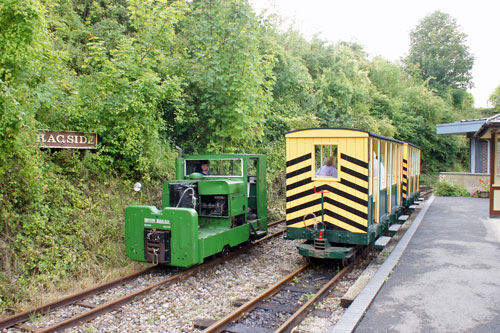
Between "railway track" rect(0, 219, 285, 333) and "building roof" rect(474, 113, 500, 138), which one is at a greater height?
"building roof" rect(474, 113, 500, 138)

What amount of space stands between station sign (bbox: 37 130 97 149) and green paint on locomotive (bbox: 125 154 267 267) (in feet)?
6.39

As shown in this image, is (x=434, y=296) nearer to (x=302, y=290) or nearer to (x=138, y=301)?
(x=302, y=290)

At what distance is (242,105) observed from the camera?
10.5m

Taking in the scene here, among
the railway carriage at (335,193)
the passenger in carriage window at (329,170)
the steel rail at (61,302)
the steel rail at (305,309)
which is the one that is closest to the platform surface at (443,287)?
the steel rail at (305,309)

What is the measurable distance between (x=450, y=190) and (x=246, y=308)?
56.9 ft

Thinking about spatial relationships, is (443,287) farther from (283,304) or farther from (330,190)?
(330,190)

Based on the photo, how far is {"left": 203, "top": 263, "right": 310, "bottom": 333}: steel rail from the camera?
498 centimetres

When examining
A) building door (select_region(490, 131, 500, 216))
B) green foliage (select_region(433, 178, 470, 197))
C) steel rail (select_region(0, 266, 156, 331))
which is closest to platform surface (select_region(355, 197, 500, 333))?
building door (select_region(490, 131, 500, 216))

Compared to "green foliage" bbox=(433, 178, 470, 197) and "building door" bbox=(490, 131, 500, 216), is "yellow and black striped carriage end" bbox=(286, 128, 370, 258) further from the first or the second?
"green foliage" bbox=(433, 178, 470, 197)

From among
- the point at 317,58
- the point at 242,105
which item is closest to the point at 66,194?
the point at 242,105

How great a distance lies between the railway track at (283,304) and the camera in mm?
5109

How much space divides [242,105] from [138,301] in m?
5.98

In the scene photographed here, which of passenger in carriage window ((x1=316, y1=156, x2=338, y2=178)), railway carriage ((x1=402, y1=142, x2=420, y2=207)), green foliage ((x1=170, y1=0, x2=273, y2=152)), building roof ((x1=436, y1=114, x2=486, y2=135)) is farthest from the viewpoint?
building roof ((x1=436, y1=114, x2=486, y2=135))

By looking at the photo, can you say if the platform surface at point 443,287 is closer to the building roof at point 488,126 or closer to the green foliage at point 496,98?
the building roof at point 488,126
